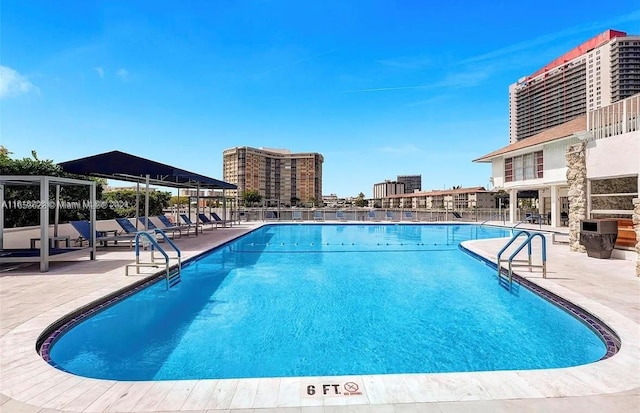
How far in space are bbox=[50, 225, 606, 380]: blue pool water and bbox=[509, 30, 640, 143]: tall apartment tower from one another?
7144 cm

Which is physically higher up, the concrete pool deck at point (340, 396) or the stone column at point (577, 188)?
the stone column at point (577, 188)

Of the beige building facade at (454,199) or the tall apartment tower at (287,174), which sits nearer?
the beige building facade at (454,199)

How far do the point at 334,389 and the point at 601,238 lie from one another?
9015mm

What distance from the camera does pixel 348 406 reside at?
2.11 metres

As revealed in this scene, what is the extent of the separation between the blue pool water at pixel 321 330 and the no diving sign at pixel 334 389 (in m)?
0.81

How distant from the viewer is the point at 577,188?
9.16m

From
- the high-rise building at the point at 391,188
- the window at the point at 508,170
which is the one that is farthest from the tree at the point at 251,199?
the high-rise building at the point at 391,188

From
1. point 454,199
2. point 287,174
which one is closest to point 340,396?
point 454,199

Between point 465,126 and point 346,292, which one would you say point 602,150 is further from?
point 465,126

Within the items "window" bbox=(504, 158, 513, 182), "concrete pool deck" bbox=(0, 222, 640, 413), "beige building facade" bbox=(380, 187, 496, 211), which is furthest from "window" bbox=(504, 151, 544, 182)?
"beige building facade" bbox=(380, 187, 496, 211)

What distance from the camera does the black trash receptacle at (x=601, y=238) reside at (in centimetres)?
801

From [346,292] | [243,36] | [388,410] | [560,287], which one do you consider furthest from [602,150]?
[243,36]

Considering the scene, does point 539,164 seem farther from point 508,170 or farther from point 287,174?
point 287,174

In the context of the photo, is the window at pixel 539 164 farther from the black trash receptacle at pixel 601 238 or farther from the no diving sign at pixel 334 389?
the no diving sign at pixel 334 389
